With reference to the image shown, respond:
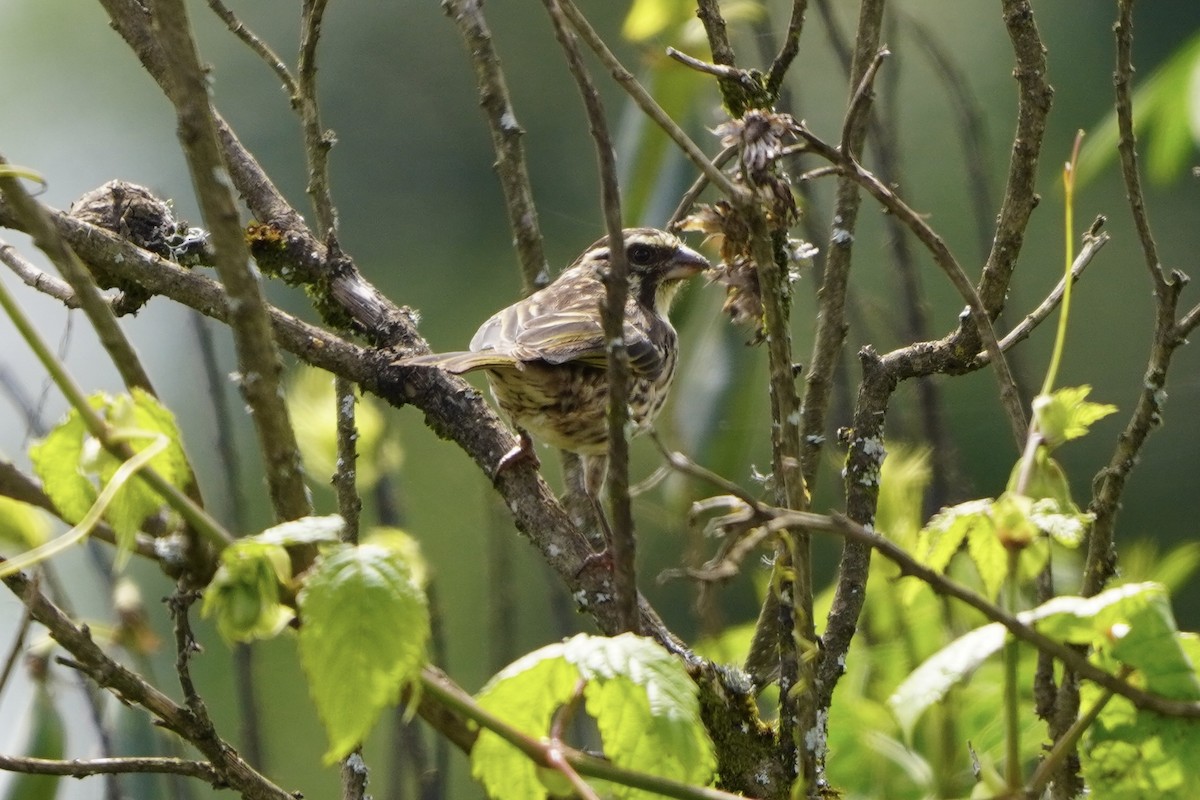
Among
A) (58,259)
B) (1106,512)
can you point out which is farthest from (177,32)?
(1106,512)

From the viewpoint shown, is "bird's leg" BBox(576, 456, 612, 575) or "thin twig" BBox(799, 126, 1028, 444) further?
"bird's leg" BBox(576, 456, 612, 575)

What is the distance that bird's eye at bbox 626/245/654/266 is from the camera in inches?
158

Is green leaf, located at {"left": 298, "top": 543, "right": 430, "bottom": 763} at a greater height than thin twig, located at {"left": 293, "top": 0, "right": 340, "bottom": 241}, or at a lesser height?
lesser

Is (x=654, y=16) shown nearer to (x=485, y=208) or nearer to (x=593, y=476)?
(x=593, y=476)

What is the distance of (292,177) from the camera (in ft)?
38.2

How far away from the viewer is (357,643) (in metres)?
0.98

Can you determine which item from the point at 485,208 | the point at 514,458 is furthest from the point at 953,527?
the point at 485,208

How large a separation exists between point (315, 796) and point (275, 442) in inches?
358

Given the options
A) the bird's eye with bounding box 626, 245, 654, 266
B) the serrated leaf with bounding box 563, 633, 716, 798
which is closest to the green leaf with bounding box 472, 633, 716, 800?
the serrated leaf with bounding box 563, 633, 716, 798

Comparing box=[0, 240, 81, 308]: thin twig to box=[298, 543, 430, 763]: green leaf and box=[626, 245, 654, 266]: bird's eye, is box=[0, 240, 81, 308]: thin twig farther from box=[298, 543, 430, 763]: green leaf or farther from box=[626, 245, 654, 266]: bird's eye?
box=[626, 245, 654, 266]: bird's eye

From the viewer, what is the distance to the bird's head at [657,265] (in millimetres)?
3959

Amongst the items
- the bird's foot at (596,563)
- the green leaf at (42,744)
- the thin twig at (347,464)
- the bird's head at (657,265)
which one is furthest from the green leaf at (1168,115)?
the green leaf at (42,744)

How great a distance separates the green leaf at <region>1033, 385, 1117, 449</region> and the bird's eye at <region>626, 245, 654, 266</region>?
2841 mm

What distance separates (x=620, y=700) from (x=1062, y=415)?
1.52ft
